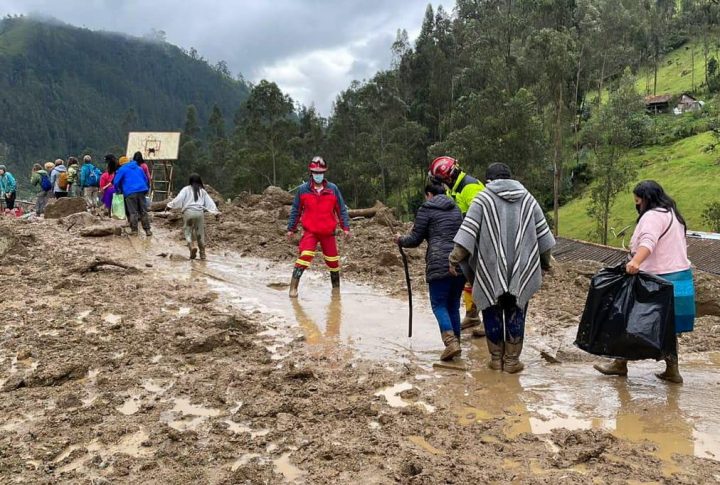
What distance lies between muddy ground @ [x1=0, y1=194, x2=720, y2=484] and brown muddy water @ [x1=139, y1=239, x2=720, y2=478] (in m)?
0.09

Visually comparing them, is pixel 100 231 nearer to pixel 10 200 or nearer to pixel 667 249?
pixel 10 200

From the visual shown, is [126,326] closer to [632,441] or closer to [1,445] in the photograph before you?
[1,445]

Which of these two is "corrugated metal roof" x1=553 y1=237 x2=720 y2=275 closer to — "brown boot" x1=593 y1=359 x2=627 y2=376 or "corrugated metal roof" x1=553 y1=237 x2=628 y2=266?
"corrugated metal roof" x1=553 y1=237 x2=628 y2=266

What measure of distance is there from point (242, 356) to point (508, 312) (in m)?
2.19

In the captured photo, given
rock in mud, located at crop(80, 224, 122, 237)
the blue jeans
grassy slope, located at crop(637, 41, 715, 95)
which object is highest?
grassy slope, located at crop(637, 41, 715, 95)

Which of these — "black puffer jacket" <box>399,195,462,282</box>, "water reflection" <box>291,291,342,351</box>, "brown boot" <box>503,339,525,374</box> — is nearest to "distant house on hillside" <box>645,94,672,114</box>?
"water reflection" <box>291,291,342,351</box>

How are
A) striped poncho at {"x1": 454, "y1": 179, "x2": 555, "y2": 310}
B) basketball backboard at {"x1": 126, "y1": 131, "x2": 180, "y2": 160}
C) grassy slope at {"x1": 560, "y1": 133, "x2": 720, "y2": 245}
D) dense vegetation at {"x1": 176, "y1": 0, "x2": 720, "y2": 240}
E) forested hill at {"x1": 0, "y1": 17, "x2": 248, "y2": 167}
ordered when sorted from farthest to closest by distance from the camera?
1. forested hill at {"x1": 0, "y1": 17, "x2": 248, "y2": 167}
2. grassy slope at {"x1": 560, "y1": 133, "x2": 720, "y2": 245}
3. dense vegetation at {"x1": 176, "y1": 0, "x2": 720, "y2": 240}
4. basketball backboard at {"x1": 126, "y1": 131, "x2": 180, "y2": 160}
5. striped poncho at {"x1": 454, "y1": 179, "x2": 555, "y2": 310}

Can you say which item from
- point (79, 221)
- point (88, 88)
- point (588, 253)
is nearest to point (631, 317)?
point (79, 221)

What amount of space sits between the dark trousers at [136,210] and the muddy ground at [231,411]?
502cm

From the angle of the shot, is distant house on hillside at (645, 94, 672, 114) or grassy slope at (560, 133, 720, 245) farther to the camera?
distant house on hillside at (645, 94, 672, 114)

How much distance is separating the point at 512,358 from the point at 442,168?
1.83m

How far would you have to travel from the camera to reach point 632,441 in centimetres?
346

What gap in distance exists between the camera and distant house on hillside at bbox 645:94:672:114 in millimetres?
56781

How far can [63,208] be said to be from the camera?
15.4 m
